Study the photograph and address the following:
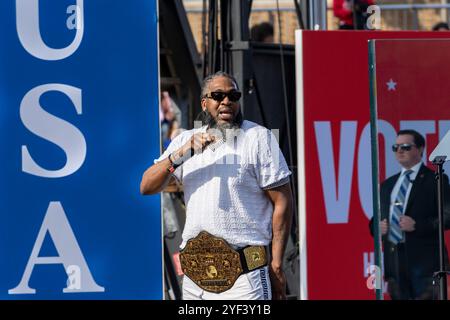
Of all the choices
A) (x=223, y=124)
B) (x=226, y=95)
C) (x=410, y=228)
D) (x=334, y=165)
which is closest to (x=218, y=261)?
(x=223, y=124)

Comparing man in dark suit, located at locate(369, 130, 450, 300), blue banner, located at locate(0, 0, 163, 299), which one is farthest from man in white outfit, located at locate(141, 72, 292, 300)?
man in dark suit, located at locate(369, 130, 450, 300)

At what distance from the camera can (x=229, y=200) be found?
5305mm

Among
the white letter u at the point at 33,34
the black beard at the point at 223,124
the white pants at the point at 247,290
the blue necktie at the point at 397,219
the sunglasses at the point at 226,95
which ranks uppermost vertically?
the white letter u at the point at 33,34

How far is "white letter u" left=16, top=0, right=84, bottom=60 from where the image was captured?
5668 millimetres

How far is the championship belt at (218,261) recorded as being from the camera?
528 centimetres

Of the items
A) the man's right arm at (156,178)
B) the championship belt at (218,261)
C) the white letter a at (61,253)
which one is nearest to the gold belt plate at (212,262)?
the championship belt at (218,261)

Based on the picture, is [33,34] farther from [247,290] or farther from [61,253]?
[247,290]

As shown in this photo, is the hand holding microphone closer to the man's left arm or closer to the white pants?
the man's left arm

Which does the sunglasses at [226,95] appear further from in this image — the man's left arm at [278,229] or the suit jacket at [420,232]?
the suit jacket at [420,232]

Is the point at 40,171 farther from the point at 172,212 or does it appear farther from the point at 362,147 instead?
the point at 172,212

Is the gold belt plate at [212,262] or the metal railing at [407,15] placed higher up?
the metal railing at [407,15]

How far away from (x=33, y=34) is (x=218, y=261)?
1.44m

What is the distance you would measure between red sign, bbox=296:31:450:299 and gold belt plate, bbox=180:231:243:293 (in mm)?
1745
